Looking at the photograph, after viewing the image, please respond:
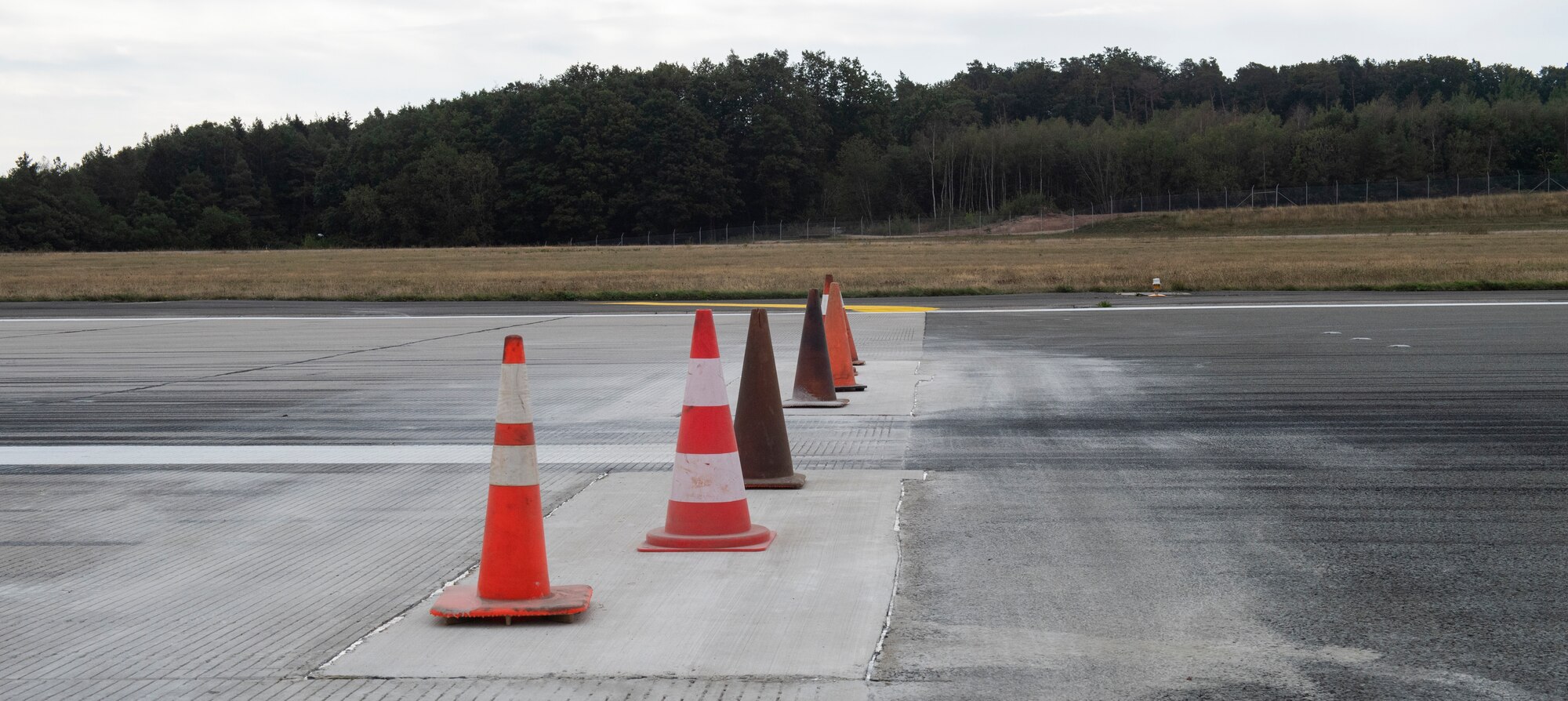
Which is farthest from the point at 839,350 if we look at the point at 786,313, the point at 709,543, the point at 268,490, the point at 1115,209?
the point at 1115,209

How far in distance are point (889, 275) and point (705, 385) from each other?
26.7m

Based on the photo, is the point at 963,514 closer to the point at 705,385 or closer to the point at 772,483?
the point at 772,483

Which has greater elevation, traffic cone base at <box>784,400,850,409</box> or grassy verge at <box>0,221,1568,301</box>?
grassy verge at <box>0,221,1568,301</box>

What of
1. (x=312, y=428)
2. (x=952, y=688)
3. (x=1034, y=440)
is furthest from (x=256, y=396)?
(x=952, y=688)

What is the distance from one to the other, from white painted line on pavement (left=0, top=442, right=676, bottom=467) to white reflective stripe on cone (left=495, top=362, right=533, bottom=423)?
2.81 m

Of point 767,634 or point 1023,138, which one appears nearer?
point 767,634

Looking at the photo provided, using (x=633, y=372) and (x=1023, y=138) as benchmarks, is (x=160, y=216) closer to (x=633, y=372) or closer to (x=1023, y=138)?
(x=1023, y=138)

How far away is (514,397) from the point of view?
13.1 ft

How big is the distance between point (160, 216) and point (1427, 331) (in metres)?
122

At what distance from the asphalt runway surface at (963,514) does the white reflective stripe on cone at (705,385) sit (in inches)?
31.0

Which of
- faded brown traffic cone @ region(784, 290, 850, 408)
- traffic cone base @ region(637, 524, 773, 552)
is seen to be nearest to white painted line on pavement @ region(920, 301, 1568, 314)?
faded brown traffic cone @ region(784, 290, 850, 408)

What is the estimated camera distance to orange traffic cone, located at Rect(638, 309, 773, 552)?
185 inches

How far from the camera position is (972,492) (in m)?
5.80

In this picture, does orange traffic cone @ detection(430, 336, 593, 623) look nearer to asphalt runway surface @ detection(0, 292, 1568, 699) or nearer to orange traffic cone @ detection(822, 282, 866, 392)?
asphalt runway surface @ detection(0, 292, 1568, 699)
